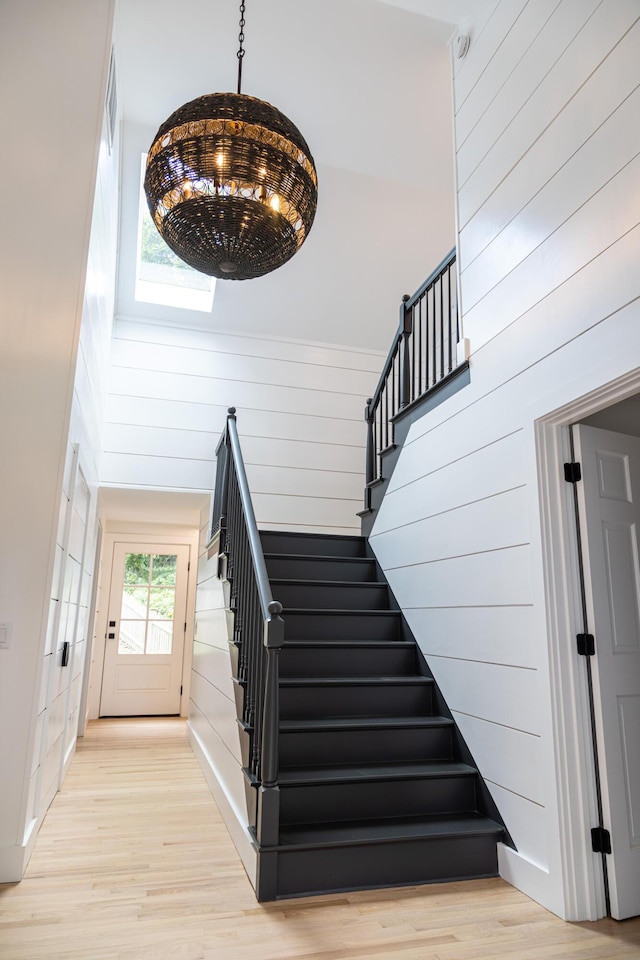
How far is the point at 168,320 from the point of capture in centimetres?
588

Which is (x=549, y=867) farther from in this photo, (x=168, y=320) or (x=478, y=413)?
(x=168, y=320)

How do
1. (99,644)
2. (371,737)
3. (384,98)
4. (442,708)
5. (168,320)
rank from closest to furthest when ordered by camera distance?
1. (371,737)
2. (442,708)
3. (384,98)
4. (168,320)
5. (99,644)

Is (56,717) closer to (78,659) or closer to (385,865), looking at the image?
(78,659)

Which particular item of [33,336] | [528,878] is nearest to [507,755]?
[528,878]

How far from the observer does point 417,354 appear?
4594 mm

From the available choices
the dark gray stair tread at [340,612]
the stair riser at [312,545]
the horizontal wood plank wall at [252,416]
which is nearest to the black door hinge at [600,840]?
the dark gray stair tread at [340,612]

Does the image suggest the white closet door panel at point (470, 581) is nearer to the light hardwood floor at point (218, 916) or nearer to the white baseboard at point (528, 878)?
the white baseboard at point (528, 878)

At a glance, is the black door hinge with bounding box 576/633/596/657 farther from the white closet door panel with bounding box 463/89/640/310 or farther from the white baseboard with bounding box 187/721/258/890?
the white closet door panel with bounding box 463/89/640/310

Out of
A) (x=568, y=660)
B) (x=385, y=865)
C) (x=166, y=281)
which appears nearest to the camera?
(x=568, y=660)

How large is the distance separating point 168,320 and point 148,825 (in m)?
4.25

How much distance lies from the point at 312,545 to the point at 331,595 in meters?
0.66

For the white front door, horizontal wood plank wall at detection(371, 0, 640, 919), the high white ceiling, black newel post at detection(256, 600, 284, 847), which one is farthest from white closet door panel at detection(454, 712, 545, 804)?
the white front door

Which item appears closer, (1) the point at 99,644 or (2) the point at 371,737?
(2) the point at 371,737

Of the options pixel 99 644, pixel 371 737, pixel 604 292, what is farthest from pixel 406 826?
pixel 99 644
